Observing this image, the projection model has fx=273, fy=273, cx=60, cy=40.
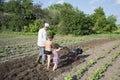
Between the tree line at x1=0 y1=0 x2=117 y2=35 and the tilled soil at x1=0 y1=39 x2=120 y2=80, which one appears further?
the tree line at x1=0 y1=0 x2=117 y2=35

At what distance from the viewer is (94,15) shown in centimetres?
4547

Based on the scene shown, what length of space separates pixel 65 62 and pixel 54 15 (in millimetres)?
43275

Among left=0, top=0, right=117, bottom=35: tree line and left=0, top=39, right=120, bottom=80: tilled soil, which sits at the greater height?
left=0, top=0, right=117, bottom=35: tree line

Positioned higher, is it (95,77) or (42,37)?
(42,37)

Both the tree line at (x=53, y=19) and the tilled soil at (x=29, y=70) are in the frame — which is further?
the tree line at (x=53, y=19)

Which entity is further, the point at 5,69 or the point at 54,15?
the point at 54,15

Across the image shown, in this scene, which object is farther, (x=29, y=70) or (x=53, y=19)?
(x=53, y=19)

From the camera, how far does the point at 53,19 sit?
169 feet

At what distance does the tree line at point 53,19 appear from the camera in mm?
36844

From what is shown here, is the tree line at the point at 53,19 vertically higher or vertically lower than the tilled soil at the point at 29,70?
higher

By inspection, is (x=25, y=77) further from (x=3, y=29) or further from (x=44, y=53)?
(x=3, y=29)

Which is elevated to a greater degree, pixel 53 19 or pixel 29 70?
pixel 53 19

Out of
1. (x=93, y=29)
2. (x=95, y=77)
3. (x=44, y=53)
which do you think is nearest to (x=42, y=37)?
(x=44, y=53)

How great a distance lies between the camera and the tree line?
36.8m
